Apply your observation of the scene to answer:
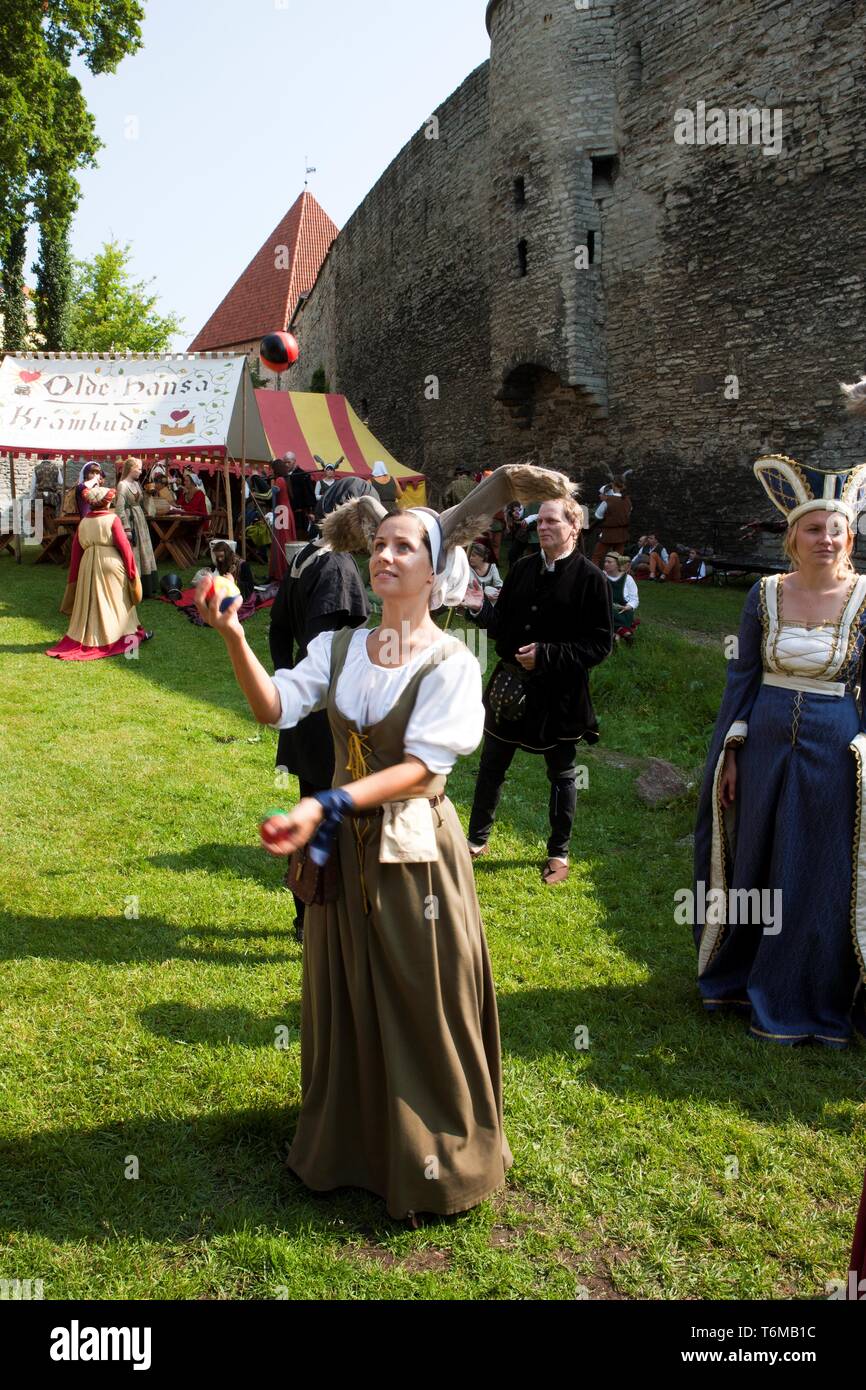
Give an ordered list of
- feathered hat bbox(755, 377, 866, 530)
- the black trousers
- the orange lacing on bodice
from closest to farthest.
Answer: the orange lacing on bodice < feathered hat bbox(755, 377, 866, 530) < the black trousers

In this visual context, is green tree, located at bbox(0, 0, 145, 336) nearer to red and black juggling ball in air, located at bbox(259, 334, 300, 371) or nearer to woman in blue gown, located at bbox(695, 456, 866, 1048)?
red and black juggling ball in air, located at bbox(259, 334, 300, 371)

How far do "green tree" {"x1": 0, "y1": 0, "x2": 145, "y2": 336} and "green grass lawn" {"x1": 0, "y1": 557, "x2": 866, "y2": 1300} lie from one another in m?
14.0

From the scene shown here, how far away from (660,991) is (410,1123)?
1.72 m

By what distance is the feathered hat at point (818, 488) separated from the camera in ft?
11.4

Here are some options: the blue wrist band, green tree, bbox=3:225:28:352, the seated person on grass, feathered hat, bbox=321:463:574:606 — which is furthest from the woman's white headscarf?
green tree, bbox=3:225:28:352

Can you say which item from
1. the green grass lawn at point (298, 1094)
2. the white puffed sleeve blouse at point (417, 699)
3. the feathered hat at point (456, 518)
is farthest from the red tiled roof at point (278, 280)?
the white puffed sleeve blouse at point (417, 699)

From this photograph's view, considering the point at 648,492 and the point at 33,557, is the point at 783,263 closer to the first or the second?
the point at 648,492

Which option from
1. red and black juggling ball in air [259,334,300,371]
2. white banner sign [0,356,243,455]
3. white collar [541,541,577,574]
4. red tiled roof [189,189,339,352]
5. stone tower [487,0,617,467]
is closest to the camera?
white collar [541,541,577,574]

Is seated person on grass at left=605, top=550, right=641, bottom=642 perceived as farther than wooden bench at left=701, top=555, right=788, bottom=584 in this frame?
No

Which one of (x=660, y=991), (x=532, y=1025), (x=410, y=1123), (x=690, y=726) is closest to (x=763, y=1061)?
(x=660, y=991)

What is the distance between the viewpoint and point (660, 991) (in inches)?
151

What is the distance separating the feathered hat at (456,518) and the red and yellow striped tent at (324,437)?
1255 cm

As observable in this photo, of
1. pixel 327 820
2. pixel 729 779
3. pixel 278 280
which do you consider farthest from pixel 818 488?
pixel 278 280

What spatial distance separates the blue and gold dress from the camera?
349 centimetres
